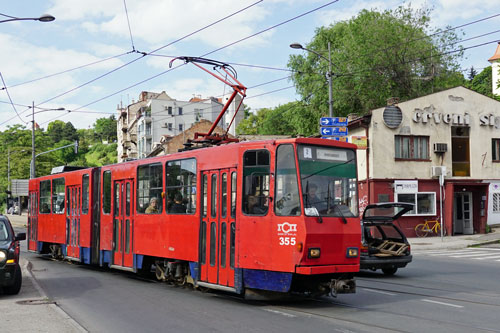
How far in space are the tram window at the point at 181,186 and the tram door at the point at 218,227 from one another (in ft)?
1.64

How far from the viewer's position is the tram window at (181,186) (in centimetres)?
1214

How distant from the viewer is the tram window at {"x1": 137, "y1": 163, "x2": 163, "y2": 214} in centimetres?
1352

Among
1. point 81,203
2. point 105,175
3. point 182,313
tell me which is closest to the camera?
point 182,313

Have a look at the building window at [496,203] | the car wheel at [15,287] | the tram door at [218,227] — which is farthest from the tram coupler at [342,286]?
the building window at [496,203]

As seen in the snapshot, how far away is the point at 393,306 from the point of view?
10203mm

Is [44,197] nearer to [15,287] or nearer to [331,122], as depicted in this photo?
[15,287]

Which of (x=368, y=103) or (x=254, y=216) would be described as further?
(x=368, y=103)

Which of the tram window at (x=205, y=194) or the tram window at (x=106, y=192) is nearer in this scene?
the tram window at (x=205, y=194)

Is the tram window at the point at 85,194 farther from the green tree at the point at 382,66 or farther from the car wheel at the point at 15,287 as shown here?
the green tree at the point at 382,66

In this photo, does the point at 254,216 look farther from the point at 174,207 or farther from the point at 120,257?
the point at 120,257

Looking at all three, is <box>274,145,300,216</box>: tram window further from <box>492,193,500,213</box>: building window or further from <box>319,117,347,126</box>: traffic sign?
<box>492,193,500,213</box>: building window

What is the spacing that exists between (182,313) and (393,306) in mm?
3670

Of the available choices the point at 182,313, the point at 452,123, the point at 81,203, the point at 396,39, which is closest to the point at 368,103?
the point at 396,39

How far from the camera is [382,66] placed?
44.6m
